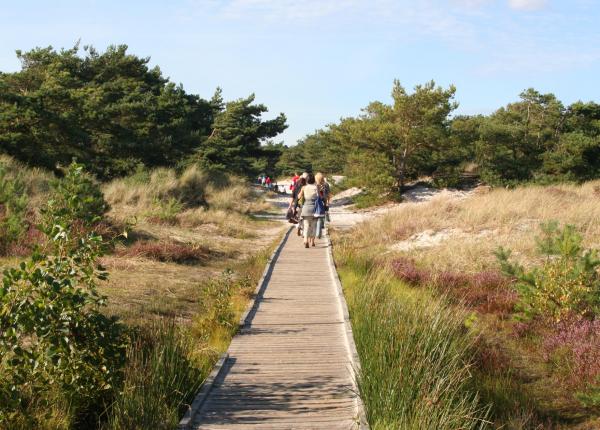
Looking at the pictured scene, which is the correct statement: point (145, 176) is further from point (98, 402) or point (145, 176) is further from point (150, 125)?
point (98, 402)

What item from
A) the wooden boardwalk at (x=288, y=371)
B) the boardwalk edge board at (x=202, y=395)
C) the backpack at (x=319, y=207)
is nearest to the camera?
the boardwalk edge board at (x=202, y=395)

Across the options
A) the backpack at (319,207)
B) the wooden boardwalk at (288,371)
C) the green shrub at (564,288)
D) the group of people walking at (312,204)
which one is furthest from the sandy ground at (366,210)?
the wooden boardwalk at (288,371)

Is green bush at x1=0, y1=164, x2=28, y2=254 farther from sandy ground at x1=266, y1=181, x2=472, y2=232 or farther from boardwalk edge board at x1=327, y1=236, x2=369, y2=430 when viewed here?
sandy ground at x1=266, y1=181, x2=472, y2=232

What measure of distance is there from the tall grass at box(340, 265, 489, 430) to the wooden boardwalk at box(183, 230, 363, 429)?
0.23 metres

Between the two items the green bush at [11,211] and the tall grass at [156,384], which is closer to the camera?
the tall grass at [156,384]

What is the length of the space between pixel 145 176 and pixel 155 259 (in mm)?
11412

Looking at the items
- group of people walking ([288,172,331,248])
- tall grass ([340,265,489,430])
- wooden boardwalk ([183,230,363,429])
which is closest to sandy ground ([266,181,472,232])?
group of people walking ([288,172,331,248])

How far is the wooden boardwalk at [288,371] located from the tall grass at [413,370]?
23 centimetres

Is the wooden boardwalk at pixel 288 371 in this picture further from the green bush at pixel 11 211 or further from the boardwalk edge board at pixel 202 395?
the green bush at pixel 11 211

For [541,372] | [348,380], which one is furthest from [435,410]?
[541,372]

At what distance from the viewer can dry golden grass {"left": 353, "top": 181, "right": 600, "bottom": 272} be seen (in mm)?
14703

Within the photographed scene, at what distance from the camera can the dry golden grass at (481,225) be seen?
579 inches

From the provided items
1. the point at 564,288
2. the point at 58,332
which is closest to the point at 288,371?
the point at 58,332

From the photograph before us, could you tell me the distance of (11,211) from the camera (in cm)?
1360
